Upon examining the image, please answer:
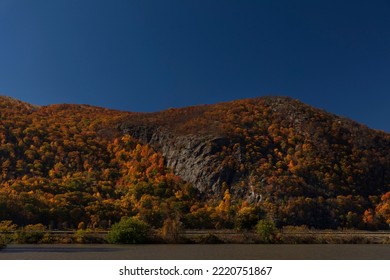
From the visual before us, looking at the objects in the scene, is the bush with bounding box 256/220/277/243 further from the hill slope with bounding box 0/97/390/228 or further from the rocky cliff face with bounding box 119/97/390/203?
the rocky cliff face with bounding box 119/97/390/203

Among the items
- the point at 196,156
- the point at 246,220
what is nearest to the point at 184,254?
the point at 246,220

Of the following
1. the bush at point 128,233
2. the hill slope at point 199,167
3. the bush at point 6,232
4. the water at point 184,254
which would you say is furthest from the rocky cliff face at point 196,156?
the water at point 184,254

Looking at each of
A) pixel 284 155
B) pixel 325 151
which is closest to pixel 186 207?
pixel 284 155

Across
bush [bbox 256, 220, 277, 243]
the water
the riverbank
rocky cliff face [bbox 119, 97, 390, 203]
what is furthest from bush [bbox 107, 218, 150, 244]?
rocky cliff face [bbox 119, 97, 390, 203]

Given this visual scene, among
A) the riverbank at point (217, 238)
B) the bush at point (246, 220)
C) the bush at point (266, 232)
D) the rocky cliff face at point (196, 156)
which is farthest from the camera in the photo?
the rocky cliff face at point (196, 156)

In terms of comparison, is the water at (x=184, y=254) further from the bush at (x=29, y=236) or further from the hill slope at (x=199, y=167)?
the hill slope at (x=199, y=167)

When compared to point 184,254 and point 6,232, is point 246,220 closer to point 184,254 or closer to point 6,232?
point 184,254

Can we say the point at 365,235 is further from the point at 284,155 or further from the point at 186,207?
the point at 284,155
